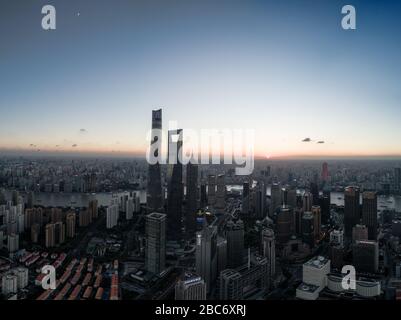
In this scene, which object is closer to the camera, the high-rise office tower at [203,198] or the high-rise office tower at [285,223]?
the high-rise office tower at [285,223]

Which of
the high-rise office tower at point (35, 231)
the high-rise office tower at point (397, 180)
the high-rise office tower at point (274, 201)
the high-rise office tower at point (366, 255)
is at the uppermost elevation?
the high-rise office tower at point (397, 180)

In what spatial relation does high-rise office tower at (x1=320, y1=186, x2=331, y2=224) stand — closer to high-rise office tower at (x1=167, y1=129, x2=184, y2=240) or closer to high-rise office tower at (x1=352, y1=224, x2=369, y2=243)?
high-rise office tower at (x1=352, y1=224, x2=369, y2=243)

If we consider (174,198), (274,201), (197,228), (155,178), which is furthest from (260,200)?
(155,178)

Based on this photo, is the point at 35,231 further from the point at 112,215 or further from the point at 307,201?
the point at 307,201

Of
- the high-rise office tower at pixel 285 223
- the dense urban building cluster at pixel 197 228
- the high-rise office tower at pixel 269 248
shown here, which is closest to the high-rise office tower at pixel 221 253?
the dense urban building cluster at pixel 197 228

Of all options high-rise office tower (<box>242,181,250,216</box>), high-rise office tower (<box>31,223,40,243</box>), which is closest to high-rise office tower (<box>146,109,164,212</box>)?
high-rise office tower (<box>242,181,250,216</box>)

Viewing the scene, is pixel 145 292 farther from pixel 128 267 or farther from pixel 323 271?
pixel 323 271

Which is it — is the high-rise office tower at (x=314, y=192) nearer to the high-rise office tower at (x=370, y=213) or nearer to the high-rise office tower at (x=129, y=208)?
the high-rise office tower at (x=370, y=213)
